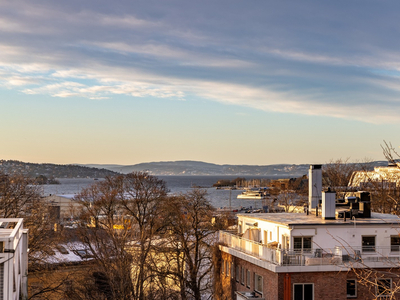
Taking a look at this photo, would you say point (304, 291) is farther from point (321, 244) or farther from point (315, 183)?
point (315, 183)

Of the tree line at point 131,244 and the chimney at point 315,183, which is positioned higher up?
the chimney at point 315,183

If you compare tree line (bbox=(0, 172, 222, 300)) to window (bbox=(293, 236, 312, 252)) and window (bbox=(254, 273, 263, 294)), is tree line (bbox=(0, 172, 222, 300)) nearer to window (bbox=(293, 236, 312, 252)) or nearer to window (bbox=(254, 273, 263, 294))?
window (bbox=(254, 273, 263, 294))

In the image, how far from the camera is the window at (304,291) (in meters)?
28.8

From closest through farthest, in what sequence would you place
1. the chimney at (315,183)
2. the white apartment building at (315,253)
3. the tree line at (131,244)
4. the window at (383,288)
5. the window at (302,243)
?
the window at (383,288), the white apartment building at (315,253), the window at (302,243), the chimney at (315,183), the tree line at (131,244)

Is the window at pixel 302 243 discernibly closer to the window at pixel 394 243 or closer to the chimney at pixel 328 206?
the chimney at pixel 328 206

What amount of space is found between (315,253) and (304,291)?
226cm

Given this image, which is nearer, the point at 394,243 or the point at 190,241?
the point at 394,243

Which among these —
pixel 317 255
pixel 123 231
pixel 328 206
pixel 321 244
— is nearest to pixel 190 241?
pixel 123 231

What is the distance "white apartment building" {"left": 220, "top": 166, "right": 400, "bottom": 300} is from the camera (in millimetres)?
28734

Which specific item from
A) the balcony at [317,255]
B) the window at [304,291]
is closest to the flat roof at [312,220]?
the balcony at [317,255]

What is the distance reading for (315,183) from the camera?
36.0 metres

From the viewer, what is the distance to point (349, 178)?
82938 mm

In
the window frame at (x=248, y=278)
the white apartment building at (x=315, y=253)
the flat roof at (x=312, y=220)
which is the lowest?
the window frame at (x=248, y=278)

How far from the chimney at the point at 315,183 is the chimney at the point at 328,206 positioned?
12.3ft
